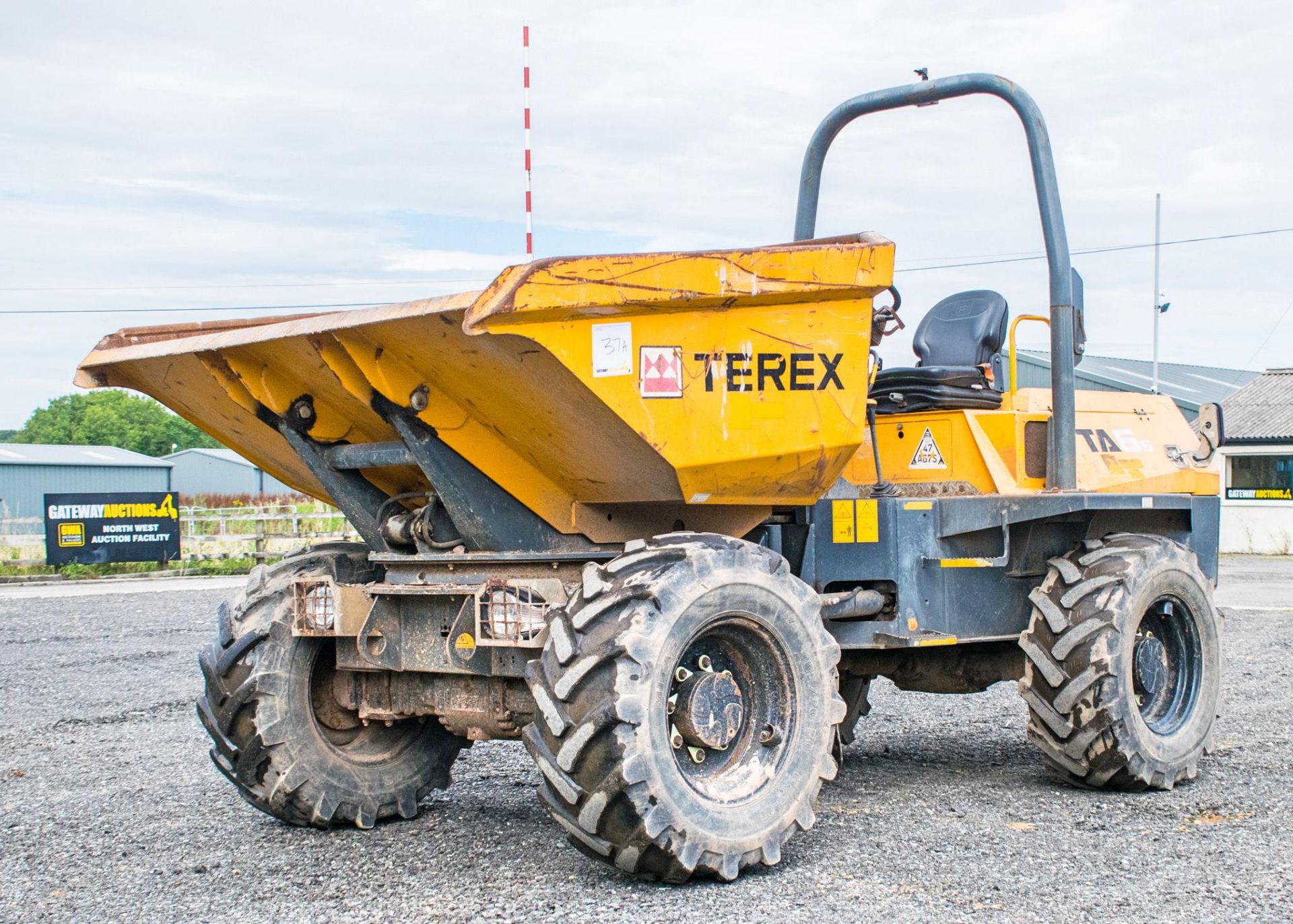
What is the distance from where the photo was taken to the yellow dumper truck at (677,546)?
173 inches

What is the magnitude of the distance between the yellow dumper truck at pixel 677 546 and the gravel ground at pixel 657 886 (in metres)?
0.23

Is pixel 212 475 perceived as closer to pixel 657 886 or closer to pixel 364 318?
pixel 364 318

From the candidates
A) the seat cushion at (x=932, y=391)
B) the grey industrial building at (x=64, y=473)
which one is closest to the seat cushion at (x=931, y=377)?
the seat cushion at (x=932, y=391)

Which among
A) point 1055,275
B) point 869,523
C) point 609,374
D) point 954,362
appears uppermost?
point 1055,275

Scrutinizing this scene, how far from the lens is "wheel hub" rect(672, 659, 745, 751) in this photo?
4.62m

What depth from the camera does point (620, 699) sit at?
166 inches

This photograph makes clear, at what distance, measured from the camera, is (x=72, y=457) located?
5362cm

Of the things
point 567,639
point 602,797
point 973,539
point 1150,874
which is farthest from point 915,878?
point 973,539

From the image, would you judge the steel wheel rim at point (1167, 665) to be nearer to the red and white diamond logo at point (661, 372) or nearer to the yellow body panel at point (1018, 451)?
the yellow body panel at point (1018, 451)

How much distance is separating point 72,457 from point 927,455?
5259 centimetres

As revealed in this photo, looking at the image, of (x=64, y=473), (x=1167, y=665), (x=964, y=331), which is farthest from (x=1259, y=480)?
(x=64, y=473)

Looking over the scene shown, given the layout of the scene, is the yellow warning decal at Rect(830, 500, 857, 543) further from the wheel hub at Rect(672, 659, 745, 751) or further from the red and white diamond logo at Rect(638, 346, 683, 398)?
the red and white diamond logo at Rect(638, 346, 683, 398)

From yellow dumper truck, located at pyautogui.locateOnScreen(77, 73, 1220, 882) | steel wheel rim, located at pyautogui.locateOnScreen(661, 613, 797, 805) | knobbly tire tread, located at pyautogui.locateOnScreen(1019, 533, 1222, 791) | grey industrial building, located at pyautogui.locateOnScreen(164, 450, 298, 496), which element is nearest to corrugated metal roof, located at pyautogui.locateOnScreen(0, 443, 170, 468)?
grey industrial building, located at pyautogui.locateOnScreen(164, 450, 298, 496)

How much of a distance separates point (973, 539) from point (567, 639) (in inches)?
97.3
